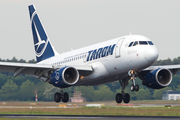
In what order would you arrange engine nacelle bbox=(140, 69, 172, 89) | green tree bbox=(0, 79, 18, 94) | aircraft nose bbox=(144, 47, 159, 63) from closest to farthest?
1. aircraft nose bbox=(144, 47, 159, 63)
2. engine nacelle bbox=(140, 69, 172, 89)
3. green tree bbox=(0, 79, 18, 94)

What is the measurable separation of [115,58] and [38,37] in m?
16.6

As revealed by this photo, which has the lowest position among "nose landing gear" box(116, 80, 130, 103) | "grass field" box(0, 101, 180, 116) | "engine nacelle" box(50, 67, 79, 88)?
"grass field" box(0, 101, 180, 116)

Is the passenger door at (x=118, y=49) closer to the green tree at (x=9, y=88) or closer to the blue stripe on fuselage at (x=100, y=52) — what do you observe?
the blue stripe on fuselage at (x=100, y=52)

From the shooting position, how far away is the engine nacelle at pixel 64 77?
34906 millimetres

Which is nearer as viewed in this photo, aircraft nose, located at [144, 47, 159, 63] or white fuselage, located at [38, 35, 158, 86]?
aircraft nose, located at [144, 47, 159, 63]

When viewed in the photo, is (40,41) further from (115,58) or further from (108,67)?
(115,58)

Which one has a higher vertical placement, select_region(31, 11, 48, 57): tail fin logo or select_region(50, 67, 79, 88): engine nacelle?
select_region(31, 11, 48, 57): tail fin logo

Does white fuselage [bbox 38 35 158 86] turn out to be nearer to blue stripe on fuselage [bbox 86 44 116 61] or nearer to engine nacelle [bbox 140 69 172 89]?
blue stripe on fuselage [bbox 86 44 116 61]

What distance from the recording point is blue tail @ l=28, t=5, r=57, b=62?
46.3m

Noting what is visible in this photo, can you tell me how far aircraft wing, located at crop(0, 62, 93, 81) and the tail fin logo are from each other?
7.77 metres

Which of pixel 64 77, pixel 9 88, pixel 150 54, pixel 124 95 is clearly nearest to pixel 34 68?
pixel 64 77

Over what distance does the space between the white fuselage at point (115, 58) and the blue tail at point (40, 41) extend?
7.43 m

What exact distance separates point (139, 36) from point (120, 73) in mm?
3639

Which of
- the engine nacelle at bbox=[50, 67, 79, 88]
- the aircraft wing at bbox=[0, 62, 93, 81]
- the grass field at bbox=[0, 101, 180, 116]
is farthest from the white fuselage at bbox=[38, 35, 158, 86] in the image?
the grass field at bbox=[0, 101, 180, 116]
